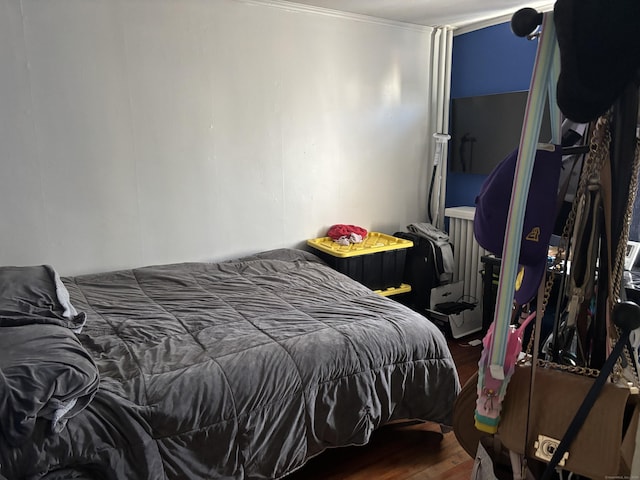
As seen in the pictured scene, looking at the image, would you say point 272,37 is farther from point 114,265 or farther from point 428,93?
point 114,265

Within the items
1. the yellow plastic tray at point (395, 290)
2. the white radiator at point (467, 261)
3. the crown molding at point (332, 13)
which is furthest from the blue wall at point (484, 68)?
the yellow plastic tray at point (395, 290)

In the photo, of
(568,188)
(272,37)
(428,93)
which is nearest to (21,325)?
(568,188)

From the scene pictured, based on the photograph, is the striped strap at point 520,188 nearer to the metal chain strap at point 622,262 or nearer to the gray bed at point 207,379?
the metal chain strap at point 622,262

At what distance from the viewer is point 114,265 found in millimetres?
2916

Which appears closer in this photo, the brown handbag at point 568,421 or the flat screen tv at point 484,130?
the brown handbag at point 568,421

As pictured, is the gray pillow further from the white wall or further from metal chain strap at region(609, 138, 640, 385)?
metal chain strap at region(609, 138, 640, 385)

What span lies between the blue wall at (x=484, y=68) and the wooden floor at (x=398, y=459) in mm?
2032

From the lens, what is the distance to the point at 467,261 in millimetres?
3721

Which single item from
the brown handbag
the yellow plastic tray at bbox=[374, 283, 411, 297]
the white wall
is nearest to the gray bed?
the white wall

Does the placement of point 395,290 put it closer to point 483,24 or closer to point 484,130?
point 484,130

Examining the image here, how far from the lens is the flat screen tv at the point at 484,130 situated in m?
3.29

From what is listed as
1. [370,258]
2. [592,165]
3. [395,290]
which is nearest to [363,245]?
[370,258]

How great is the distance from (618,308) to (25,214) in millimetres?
2795

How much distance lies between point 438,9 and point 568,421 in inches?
120
